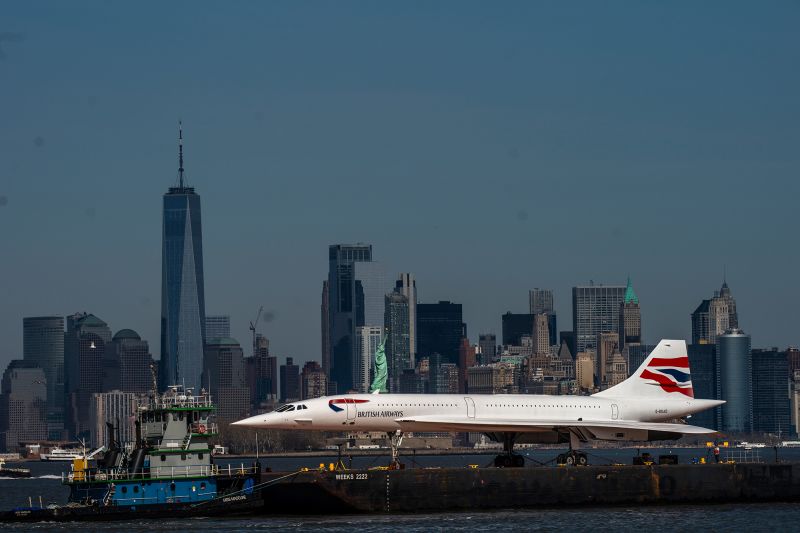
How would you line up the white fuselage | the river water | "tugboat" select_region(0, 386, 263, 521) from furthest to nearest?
the white fuselage → "tugboat" select_region(0, 386, 263, 521) → the river water

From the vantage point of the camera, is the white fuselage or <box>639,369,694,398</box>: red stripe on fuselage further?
<box>639,369,694,398</box>: red stripe on fuselage

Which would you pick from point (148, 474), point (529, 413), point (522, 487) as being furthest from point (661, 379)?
point (148, 474)

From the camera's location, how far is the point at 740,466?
7481 centimetres

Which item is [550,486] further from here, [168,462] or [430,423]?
[168,462]

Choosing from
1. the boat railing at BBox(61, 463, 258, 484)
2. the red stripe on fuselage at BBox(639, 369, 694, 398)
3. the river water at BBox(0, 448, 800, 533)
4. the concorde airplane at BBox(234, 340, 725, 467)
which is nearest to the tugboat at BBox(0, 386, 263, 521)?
the boat railing at BBox(61, 463, 258, 484)

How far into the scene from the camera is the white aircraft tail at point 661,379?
273ft

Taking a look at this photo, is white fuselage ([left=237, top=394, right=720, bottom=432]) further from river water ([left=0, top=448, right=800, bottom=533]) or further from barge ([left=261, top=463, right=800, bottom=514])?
river water ([left=0, top=448, right=800, bottom=533])

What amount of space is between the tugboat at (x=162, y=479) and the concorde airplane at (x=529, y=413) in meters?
5.11

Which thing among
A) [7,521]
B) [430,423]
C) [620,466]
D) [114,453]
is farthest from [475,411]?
[7,521]

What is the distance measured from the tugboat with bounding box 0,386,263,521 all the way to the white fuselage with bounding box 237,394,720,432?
4814mm

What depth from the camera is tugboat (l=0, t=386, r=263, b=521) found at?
67938 mm

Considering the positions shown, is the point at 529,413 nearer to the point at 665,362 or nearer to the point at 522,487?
the point at 522,487

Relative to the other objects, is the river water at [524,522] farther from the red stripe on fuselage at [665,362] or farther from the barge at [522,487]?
the red stripe on fuselage at [665,362]

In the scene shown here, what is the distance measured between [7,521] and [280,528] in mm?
13569
